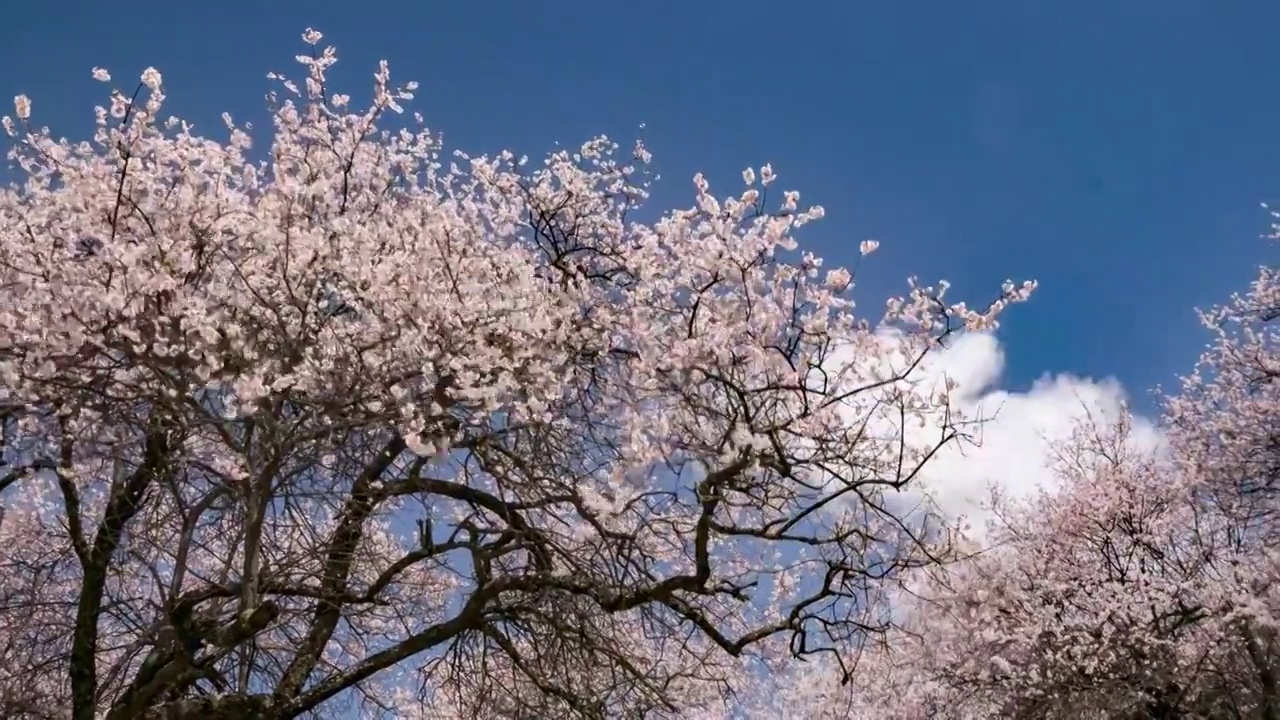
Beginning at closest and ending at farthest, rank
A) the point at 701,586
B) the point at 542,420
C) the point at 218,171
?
the point at 701,586 < the point at 542,420 < the point at 218,171

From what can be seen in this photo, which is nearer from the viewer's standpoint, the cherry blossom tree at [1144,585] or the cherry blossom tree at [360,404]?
the cherry blossom tree at [360,404]

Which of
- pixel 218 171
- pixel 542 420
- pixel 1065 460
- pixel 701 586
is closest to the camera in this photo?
pixel 701 586

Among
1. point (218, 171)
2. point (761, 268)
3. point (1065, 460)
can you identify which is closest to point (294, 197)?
point (218, 171)

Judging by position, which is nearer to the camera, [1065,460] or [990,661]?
[990,661]

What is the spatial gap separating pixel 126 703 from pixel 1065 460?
14325mm

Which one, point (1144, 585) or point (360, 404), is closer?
point (360, 404)

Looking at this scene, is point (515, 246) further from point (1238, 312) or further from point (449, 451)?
point (1238, 312)

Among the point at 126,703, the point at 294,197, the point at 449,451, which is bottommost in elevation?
the point at 126,703

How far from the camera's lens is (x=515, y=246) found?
8055mm

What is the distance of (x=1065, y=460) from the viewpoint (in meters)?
16.1

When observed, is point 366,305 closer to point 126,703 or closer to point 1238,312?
point 126,703

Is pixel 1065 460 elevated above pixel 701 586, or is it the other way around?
pixel 1065 460

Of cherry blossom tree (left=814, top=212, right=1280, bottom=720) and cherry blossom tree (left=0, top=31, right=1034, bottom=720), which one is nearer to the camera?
cherry blossom tree (left=0, top=31, right=1034, bottom=720)

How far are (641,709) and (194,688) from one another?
335 cm
